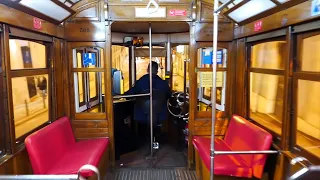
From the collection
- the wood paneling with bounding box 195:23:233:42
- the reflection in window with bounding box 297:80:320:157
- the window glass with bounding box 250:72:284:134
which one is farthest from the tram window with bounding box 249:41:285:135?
the wood paneling with bounding box 195:23:233:42

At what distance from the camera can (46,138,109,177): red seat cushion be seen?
2.54m

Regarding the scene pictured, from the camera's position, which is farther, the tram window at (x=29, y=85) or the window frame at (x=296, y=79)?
the tram window at (x=29, y=85)

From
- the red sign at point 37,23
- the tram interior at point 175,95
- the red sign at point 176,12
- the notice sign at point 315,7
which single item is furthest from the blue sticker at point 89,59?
the notice sign at point 315,7

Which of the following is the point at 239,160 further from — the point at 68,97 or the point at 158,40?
the point at 158,40

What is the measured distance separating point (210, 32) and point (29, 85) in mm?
2367

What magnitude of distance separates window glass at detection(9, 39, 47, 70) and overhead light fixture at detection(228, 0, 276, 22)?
7.68 ft

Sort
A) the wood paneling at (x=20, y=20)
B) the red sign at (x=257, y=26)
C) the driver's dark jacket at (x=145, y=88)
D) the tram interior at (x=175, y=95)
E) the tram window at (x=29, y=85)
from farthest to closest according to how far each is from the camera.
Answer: the driver's dark jacket at (x=145, y=88) → the red sign at (x=257, y=26) → the tram window at (x=29, y=85) → the tram interior at (x=175, y=95) → the wood paneling at (x=20, y=20)

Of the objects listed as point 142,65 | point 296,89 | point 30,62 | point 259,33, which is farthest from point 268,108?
point 142,65

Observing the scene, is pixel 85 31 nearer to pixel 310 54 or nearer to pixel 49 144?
pixel 49 144

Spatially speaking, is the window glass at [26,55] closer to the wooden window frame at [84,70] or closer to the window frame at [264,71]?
the wooden window frame at [84,70]

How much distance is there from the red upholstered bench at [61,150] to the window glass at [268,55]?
220 centimetres

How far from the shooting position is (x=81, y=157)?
9.40ft

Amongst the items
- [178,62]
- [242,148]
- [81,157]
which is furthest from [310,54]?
[178,62]

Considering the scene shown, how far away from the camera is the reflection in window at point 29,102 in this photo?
2.49 m
